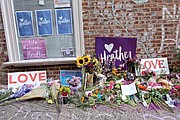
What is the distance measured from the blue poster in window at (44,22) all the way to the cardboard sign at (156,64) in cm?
173

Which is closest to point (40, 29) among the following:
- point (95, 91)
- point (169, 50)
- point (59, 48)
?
point (59, 48)

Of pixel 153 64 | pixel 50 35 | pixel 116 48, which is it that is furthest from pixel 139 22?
pixel 50 35

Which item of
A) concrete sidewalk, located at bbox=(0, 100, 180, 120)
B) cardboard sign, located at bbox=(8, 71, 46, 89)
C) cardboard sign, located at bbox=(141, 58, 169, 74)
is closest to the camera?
concrete sidewalk, located at bbox=(0, 100, 180, 120)

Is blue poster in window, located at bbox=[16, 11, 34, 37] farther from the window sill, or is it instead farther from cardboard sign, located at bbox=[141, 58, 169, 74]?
cardboard sign, located at bbox=[141, 58, 169, 74]

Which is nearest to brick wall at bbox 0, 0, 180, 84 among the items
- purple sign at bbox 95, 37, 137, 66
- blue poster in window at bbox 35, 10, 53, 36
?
purple sign at bbox 95, 37, 137, 66

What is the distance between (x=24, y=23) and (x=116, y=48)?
1640 millimetres

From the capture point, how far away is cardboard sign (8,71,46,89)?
116 inches

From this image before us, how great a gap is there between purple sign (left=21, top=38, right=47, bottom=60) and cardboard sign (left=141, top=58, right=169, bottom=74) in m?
1.77

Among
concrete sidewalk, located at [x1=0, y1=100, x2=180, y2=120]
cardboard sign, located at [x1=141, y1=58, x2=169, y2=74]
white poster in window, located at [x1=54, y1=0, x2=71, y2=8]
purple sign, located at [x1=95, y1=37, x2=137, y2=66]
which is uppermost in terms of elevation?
white poster in window, located at [x1=54, y1=0, x2=71, y2=8]

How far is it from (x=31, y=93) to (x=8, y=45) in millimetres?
1044

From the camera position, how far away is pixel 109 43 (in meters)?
3.05

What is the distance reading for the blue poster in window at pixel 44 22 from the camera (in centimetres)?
304

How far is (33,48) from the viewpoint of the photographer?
3.17 metres

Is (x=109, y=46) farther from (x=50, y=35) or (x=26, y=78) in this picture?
(x=26, y=78)
